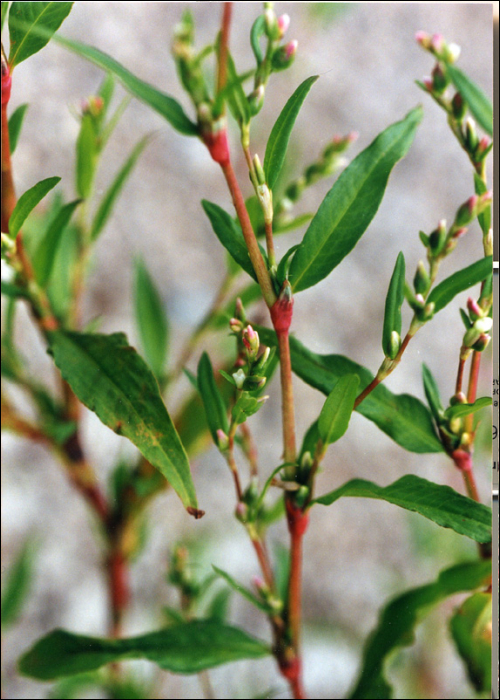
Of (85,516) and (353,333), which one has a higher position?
(353,333)

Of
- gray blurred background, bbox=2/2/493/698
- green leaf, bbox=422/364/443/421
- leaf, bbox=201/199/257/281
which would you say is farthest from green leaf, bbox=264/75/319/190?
gray blurred background, bbox=2/2/493/698

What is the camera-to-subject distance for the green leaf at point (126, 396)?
25 centimetres

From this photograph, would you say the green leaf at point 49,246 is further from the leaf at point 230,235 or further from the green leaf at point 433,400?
the green leaf at point 433,400

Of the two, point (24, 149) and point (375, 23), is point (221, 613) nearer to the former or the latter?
point (24, 149)

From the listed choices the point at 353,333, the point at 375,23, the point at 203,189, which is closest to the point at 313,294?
the point at 353,333

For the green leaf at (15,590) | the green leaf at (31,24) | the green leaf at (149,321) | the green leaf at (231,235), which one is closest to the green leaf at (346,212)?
the green leaf at (231,235)

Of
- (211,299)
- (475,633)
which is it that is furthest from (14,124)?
(211,299)

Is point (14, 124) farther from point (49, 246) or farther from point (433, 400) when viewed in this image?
point (433, 400)

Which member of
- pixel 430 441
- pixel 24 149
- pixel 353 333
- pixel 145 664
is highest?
pixel 24 149

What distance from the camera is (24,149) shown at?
2.23ft

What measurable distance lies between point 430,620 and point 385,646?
346mm

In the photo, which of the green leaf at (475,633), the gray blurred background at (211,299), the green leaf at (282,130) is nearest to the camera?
the green leaf at (282,130)

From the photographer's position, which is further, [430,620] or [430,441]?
[430,620]

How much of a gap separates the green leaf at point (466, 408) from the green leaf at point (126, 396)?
0.13 meters
